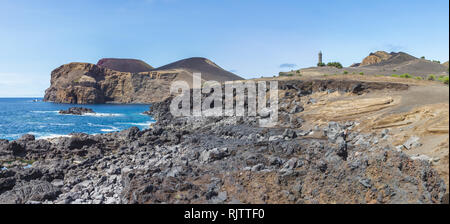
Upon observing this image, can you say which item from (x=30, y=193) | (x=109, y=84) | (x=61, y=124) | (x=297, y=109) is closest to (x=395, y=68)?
(x=297, y=109)

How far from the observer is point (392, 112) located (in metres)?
13.4

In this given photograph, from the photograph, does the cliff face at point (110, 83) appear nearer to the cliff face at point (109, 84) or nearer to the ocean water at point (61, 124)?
the cliff face at point (109, 84)

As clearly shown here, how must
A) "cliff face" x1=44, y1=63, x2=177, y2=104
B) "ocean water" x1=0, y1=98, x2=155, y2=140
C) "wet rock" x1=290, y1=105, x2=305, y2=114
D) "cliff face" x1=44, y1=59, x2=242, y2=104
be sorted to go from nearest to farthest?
"wet rock" x1=290, y1=105, x2=305, y2=114, "ocean water" x1=0, y1=98, x2=155, y2=140, "cliff face" x1=44, y1=59, x2=242, y2=104, "cliff face" x1=44, y1=63, x2=177, y2=104

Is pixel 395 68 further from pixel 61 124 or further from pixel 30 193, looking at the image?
pixel 61 124

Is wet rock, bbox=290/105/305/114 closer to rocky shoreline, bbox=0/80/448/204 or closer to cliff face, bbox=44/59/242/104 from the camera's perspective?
rocky shoreline, bbox=0/80/448/204

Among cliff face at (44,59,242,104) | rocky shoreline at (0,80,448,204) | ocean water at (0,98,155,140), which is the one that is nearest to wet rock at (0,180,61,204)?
rocky shoreline at (0,80,448,204)

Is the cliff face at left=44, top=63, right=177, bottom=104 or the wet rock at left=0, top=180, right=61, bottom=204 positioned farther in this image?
the cliff face at left=44, top=63, right=177, bottom=104

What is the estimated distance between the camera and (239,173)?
31.1ft

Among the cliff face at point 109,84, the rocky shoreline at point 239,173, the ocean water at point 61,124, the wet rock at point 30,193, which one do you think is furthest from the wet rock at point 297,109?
the cliff face at point 109,84

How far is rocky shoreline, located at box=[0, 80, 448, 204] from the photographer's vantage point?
26.1ft

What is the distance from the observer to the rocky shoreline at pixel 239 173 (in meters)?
7.96

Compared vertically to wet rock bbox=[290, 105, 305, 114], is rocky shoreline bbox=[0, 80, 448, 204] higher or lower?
lower
